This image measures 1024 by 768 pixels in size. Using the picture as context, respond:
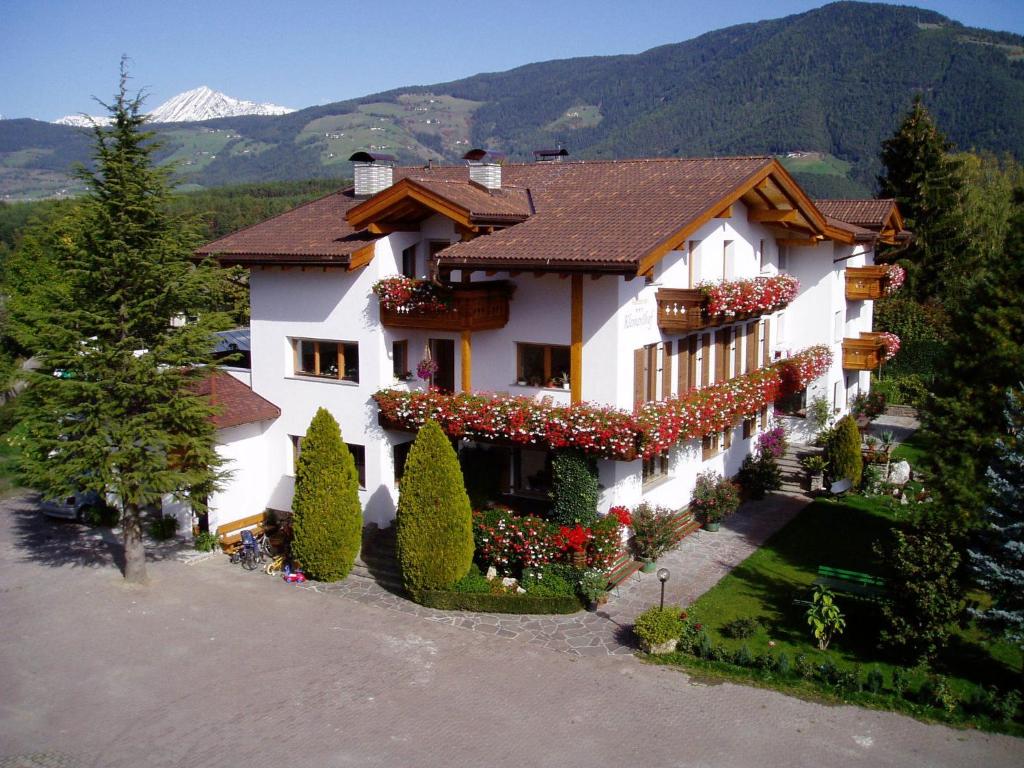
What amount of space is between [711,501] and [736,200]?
7.92 m

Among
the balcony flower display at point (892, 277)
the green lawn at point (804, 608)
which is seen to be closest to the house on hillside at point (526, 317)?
the green lawn at point (804, 608)

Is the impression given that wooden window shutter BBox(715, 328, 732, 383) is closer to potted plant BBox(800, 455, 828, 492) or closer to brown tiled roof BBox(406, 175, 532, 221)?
potted plant BBox(800, 455, 828, 492)

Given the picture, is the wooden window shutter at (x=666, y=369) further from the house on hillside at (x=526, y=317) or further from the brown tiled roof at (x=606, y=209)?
the brown tiled roof at (x=606, y=209)

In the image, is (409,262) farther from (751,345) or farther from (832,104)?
(832,104)

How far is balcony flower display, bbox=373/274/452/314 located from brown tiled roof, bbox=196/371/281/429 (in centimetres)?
496

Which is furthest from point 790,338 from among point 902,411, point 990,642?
point 990,642

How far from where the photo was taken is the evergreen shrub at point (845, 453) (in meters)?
27.1

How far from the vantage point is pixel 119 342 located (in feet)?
64.2

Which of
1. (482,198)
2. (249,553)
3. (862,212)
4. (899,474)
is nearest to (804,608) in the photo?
(899,474)

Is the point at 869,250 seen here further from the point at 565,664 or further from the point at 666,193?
the point at 565,664

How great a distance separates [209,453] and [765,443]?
16366mm

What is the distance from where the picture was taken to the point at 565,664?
17.3m

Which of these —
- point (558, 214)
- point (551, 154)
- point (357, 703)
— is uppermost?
point (551, 154)

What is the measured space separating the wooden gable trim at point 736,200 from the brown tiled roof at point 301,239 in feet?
23.7
